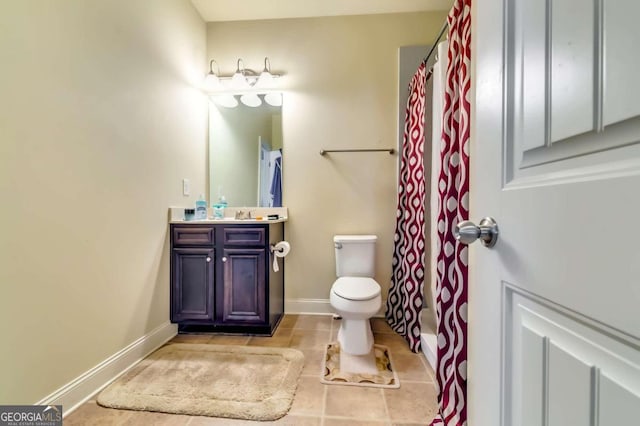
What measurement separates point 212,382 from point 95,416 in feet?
1.63

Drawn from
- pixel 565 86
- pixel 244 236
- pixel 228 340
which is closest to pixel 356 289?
pixel 244 236

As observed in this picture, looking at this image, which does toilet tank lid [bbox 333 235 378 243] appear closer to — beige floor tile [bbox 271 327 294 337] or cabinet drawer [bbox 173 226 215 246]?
beige floor tile [bbox 271 327 294 337]

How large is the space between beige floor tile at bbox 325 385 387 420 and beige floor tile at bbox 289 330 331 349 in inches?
17.3

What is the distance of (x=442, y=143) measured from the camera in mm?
1360

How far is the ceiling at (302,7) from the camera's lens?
2.21 metres

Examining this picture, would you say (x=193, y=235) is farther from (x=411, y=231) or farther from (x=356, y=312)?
(x=411, y=231)

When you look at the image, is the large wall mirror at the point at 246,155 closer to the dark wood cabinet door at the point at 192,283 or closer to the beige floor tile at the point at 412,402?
the dark wood cabinet door at the point at 192,283

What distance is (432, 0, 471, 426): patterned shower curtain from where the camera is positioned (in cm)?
113

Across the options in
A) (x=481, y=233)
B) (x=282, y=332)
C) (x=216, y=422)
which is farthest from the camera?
(x=282, y=332)

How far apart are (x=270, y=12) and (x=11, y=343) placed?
104 inches

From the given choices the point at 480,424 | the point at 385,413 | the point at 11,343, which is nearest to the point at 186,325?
the point at 11,343

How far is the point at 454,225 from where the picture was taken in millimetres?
1237

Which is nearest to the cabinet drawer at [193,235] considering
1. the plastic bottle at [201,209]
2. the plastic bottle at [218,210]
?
the plastic bottle at [201,209]

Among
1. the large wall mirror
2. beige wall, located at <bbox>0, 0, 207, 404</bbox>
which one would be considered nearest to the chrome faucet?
the large wall mirror
